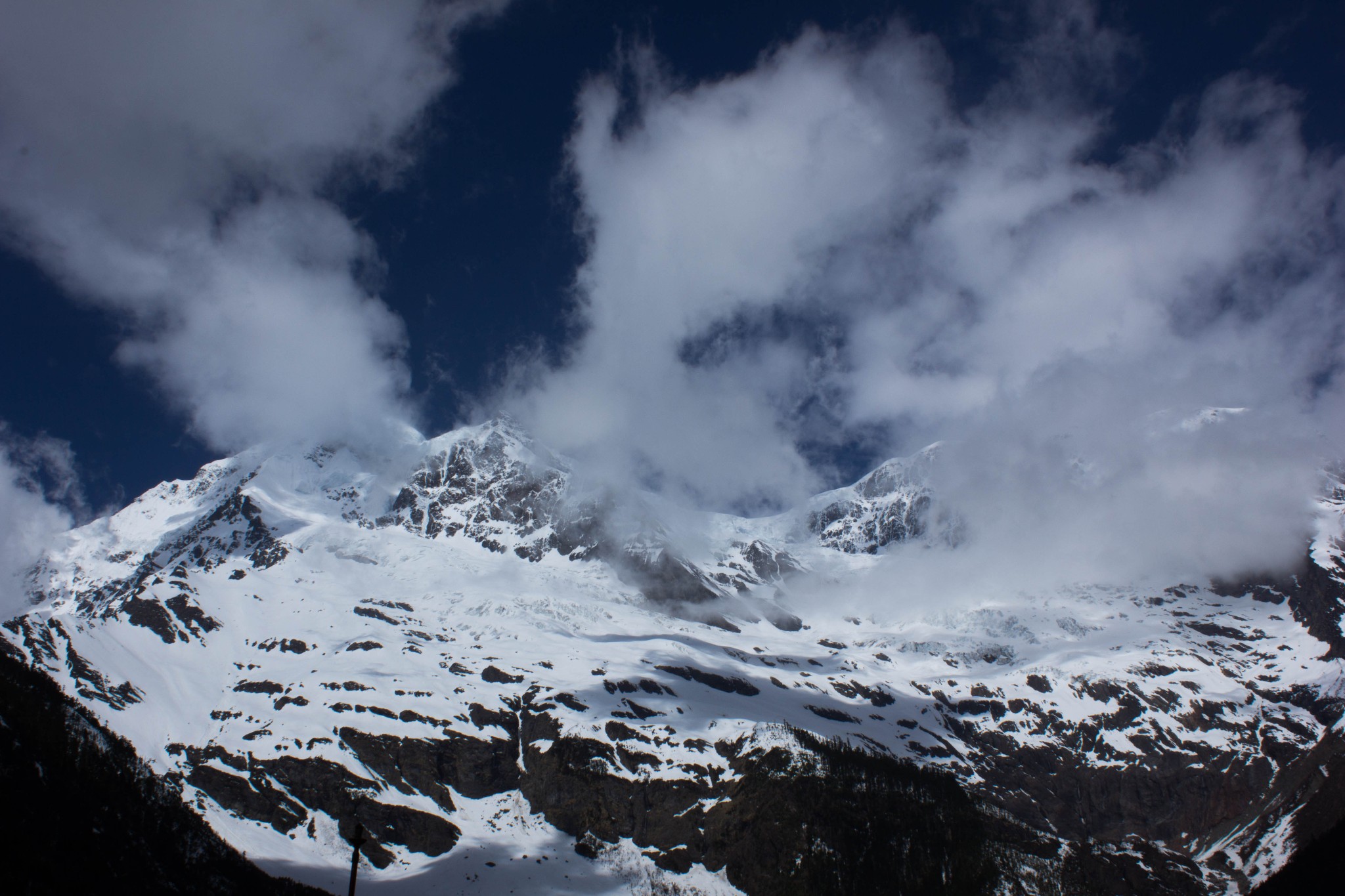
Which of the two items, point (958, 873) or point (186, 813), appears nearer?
point (186, 813)

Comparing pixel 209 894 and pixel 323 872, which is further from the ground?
pixel 323 872

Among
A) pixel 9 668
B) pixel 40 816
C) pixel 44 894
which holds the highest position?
pixel 9 668

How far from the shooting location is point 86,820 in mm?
118000

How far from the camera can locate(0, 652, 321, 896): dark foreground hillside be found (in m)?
103

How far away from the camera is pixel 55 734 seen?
134 metres

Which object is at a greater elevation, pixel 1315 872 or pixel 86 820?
pixel 1315 872

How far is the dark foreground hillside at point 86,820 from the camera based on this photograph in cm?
10259

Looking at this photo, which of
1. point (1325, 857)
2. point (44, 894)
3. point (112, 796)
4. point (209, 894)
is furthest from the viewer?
point (1325, 857)

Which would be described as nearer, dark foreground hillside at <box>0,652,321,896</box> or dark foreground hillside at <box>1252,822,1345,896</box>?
dark foreground hillside at <box>0,652,321,896</box>

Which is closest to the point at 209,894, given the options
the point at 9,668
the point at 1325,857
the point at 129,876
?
the point at 129,876

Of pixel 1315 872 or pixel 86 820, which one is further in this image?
pixel 1315 872

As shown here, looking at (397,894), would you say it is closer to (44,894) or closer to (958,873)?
(44,894)

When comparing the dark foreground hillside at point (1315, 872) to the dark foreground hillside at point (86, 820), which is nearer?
the dark foreground hillside at point (86, 820)

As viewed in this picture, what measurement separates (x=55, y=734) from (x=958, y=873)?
616ft
